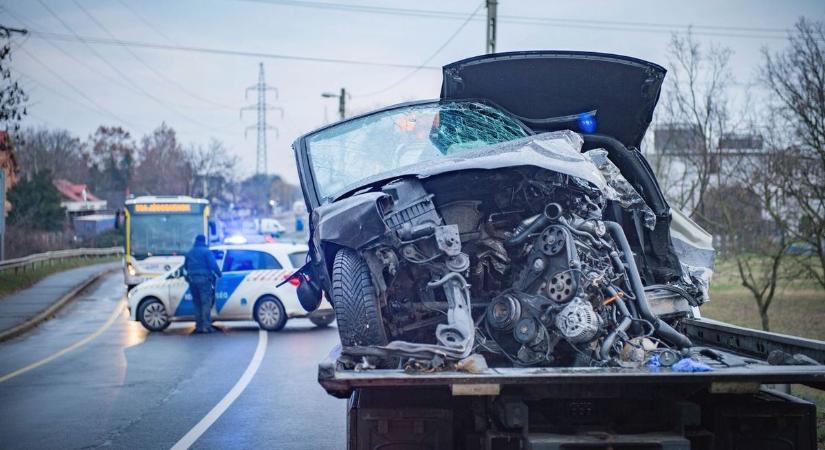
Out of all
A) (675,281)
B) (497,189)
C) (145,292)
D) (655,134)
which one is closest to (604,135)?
(675,281)

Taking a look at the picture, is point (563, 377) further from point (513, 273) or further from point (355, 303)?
point (355, 303)

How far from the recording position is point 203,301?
62.0 ft

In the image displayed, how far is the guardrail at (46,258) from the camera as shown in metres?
31.5

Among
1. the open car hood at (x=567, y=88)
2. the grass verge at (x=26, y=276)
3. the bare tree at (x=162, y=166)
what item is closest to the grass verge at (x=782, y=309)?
the open car hood at (x=567, y=88)

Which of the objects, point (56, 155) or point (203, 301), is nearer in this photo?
point (203, 301)

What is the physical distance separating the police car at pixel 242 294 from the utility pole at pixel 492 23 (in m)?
9.77

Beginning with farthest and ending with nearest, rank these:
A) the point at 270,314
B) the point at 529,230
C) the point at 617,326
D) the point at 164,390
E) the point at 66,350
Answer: the point at 270,314 → the point at 66,350 → the point at 164,390 → the point at 529,230 → the point at 617,326

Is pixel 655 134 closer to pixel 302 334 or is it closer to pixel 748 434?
pixel 302 334

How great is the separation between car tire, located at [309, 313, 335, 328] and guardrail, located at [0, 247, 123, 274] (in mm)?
13856

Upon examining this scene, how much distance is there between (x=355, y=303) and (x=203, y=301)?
13470 mm

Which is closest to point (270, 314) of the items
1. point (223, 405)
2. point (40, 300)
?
point (223, 405)

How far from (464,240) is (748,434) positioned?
197cm

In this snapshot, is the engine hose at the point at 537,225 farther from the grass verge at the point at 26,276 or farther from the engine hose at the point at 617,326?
the grass verge at the point at 26,276

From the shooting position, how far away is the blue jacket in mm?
18703
